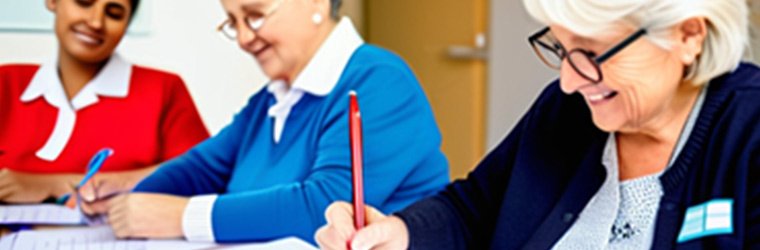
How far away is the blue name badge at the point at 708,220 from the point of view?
3.14ft

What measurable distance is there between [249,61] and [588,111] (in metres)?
0.81

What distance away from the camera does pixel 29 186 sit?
1.58m

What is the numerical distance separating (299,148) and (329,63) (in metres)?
0.17

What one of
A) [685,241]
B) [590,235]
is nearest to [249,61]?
[590,235]

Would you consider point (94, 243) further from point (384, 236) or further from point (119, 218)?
point (384, 236)

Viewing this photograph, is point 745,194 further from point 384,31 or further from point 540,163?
point 384,31

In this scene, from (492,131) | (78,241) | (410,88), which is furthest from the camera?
(492,131)

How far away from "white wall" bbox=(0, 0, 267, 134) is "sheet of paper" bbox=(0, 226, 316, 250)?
340mm

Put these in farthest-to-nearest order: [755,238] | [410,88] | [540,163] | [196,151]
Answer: [196,151], [410,88], [540,163], [755,238]

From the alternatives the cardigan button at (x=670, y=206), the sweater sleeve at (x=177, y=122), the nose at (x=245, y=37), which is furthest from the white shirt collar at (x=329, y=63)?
the cardigan button at (x=670, y=206)

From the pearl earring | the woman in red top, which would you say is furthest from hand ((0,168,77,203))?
the pearl earring

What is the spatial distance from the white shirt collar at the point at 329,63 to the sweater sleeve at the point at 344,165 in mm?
45

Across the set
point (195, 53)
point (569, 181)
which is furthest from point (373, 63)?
point (569, 181)

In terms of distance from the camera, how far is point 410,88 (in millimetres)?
1583
